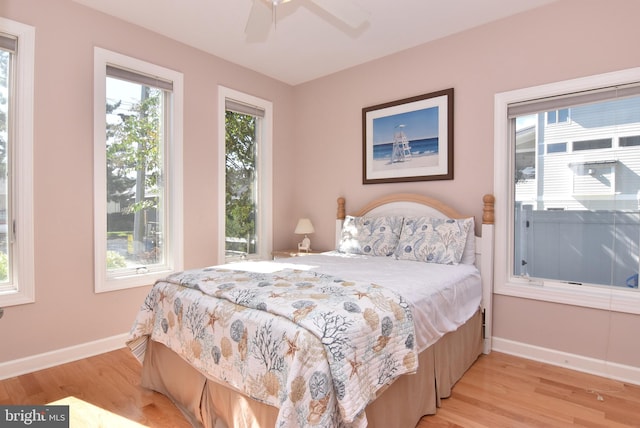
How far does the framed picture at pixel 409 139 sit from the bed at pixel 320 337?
2.39ft

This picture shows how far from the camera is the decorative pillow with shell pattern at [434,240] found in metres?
2.80

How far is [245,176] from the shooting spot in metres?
4.09

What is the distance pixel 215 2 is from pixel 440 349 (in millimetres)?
2947

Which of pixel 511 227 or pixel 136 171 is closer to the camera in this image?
pixel 511 227

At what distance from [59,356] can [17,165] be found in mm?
1438

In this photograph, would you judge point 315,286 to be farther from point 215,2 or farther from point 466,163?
point 215,2

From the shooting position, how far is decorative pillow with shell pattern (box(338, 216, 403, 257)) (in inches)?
125

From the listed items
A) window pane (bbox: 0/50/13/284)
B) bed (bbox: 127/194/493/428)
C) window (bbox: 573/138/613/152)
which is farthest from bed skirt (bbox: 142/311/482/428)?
window (bbox: 573/138/613/152)

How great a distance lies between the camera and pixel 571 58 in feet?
8.64

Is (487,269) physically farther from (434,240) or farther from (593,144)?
(593,144)

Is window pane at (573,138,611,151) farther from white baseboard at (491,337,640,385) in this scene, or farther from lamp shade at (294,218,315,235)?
lamp shade at (294,218,315,235)

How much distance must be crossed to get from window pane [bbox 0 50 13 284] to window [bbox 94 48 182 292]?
1.75 feet

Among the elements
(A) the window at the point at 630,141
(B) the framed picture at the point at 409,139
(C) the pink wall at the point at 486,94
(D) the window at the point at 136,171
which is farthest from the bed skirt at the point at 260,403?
(A) the window at the point at 630,141

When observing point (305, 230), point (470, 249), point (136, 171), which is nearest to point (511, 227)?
point (470, 249)
